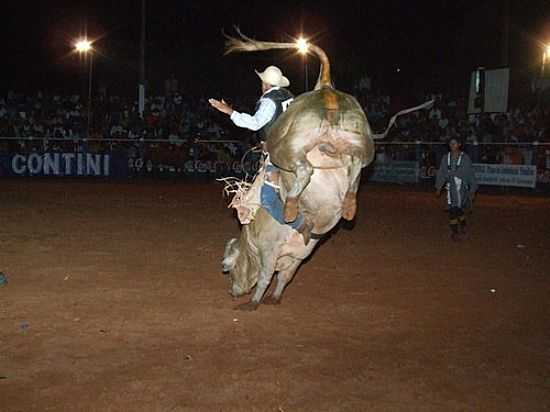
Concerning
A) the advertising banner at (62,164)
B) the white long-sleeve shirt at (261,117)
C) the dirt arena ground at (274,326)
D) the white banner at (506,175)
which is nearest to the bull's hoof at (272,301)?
the dirt arena ground at (274,326)

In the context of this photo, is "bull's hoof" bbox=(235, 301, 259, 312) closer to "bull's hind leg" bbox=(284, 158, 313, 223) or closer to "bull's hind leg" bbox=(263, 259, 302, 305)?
"bull's hind leg" bbox=(263, 259, 302, 305)

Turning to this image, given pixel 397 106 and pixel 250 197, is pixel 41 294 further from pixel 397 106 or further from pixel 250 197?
pixel 397 106

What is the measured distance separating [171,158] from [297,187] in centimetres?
2244

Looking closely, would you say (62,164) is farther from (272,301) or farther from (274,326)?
(274,326)

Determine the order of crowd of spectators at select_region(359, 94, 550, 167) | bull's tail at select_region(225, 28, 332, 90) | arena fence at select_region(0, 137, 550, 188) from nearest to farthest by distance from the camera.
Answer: bull's tail at select_region(225, 28, 332, 90) < crowd of spectators at select_region(359, 94, 550, 167) < arena fence at select_region(0, 137, 550, 188)

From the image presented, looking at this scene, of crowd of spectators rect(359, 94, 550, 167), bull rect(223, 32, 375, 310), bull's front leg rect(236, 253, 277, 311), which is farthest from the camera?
crowd of spectators rect(359, 94, 550, 167)

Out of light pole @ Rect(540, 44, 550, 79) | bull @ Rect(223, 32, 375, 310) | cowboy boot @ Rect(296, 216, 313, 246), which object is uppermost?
light pole @ Rect(540, 44, 550, 79)

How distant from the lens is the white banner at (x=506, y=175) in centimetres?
2344

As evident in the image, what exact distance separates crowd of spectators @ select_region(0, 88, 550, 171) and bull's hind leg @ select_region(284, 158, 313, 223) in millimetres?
18682

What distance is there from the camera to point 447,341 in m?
6.62

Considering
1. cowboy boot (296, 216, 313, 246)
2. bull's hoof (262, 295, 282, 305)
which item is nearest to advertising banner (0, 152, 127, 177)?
bull's hoof (262, 295, 282, 305)

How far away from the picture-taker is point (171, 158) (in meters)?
28.3

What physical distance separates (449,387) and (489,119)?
23.1 metres

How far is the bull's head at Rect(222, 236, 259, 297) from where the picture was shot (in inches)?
300
